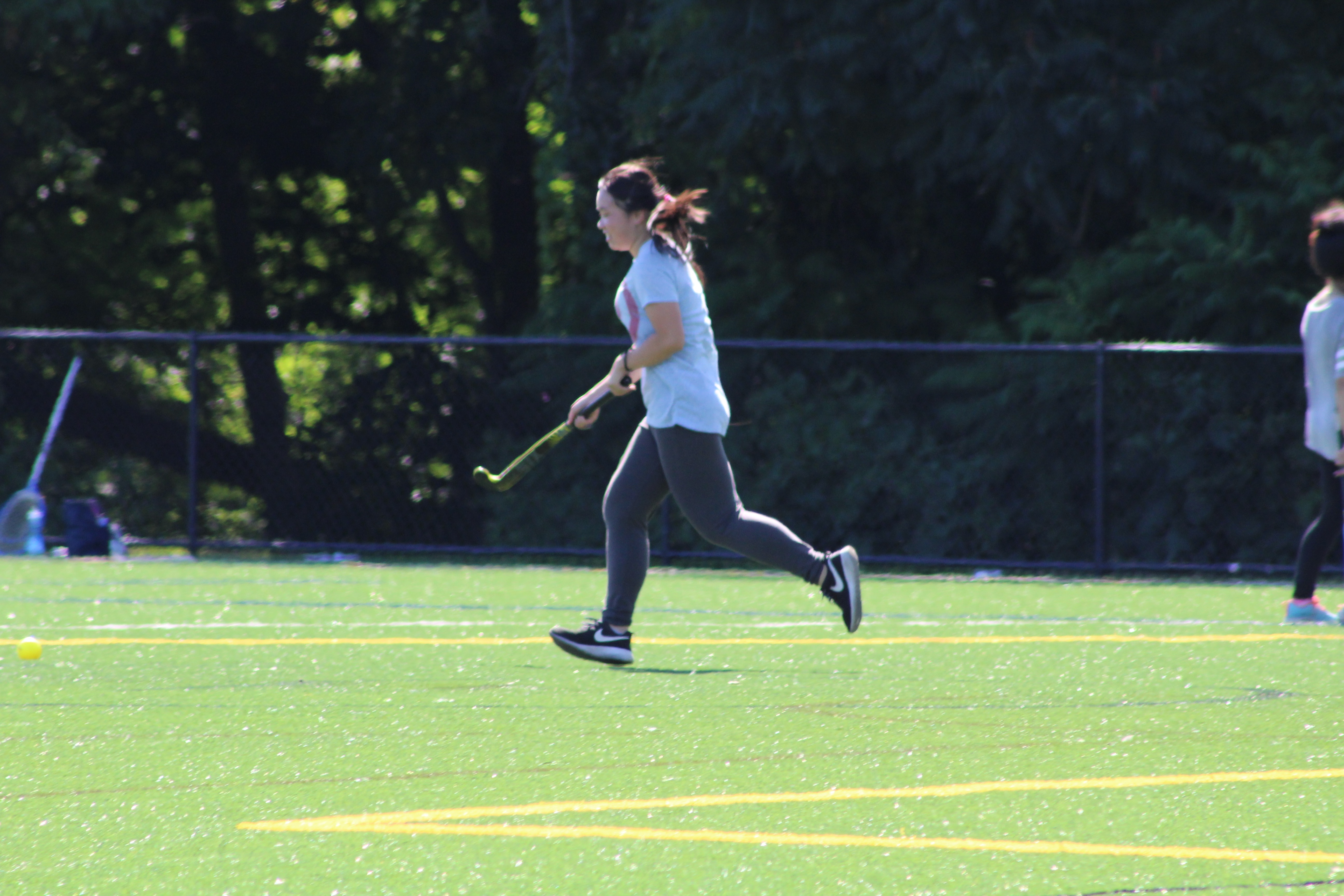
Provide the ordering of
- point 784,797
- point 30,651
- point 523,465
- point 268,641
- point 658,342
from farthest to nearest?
Answer: 1. point 268,641
2. point 523,465
3. point 30,651
4. point 658,342
5. point 784,797

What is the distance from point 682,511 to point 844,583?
69 centimetres

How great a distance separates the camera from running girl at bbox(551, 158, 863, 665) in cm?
726

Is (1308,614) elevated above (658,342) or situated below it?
below

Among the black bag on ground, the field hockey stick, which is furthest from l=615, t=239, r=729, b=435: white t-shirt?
the black bag on ground

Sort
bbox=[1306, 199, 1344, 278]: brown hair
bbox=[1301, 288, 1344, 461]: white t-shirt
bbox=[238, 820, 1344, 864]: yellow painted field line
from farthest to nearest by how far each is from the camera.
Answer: bbox=[1306, 199, 1344, 278]: brown hair → bbox=[1301, 288, 1344, 461]: white t-shirt → bbox=[238, 820, 1344, 864]: yellow painted field line

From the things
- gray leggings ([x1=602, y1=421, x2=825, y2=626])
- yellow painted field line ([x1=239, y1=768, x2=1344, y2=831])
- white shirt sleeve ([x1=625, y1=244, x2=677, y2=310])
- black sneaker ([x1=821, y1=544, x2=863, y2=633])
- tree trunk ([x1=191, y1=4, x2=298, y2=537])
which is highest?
tree trunk ([x1=191, y1=4, x2=298, y2=537])

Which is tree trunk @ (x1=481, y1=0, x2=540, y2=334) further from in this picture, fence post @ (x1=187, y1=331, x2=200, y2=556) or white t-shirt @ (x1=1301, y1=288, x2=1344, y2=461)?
white t-shirt @ (x1=1301, y1=288, x2=1344, y2=461)

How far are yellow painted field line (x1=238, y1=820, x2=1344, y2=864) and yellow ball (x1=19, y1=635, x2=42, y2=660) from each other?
3578 mm

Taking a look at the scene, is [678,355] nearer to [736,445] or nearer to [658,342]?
[658,342]

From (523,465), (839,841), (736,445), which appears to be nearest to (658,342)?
(523,465)

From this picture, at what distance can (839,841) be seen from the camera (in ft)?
13.7

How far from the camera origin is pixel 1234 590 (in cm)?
1208

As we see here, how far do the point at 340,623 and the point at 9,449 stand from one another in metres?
8.25

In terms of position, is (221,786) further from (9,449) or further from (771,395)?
(9,449)
